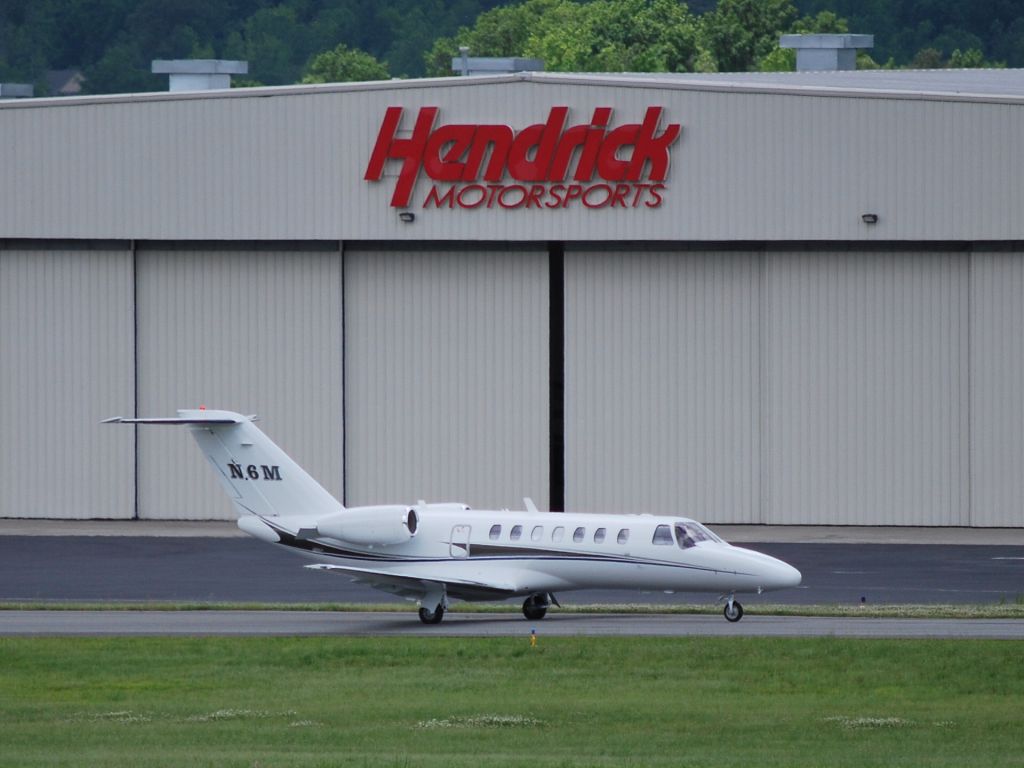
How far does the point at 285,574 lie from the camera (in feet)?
145

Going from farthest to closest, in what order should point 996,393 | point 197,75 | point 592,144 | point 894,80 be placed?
point 197,75 < point 894,80 < point 592,144 < point 996,393

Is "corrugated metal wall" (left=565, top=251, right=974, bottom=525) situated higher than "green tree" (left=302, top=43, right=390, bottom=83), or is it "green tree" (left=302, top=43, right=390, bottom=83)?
"green tree" (left=302, top=43, right=390, bottom=83)

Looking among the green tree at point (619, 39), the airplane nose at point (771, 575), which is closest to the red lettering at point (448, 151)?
the airplane nose at point (771, 575)

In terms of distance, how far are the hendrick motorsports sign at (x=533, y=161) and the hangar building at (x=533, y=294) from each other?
0.24 feet

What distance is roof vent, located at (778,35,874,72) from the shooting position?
7206 centimetres

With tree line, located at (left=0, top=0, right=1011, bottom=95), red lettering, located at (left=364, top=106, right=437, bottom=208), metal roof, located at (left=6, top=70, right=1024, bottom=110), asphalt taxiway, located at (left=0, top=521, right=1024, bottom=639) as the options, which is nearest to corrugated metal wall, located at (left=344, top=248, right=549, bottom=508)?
red lettering, located at (left=364, top=106, right=437, bottom=208)

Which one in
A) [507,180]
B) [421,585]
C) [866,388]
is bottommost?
[421,585]

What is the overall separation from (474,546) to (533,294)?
18673 mm

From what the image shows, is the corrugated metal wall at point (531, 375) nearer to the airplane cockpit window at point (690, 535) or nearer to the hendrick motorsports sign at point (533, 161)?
the hendrick motorsports sign at point (533, 161)

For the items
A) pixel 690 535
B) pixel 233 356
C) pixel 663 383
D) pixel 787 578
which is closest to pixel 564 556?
pixel 690 535

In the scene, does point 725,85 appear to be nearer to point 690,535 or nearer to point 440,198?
point 440,198

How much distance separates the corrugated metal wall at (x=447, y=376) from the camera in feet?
176

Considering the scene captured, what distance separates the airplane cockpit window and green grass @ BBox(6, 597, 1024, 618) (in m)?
2.39

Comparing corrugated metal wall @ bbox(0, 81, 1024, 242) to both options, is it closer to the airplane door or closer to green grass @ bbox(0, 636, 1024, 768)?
the airplane door
